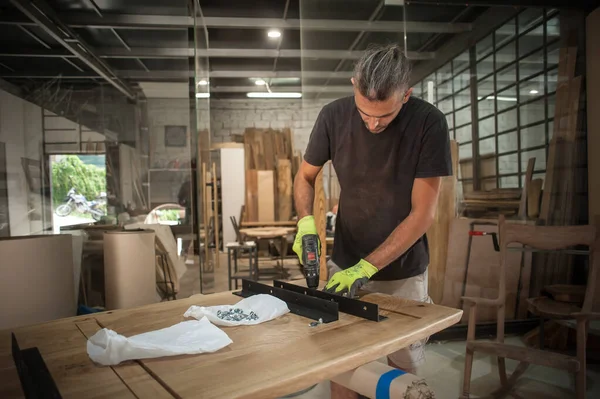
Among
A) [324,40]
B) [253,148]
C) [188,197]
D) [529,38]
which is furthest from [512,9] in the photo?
[253,148]

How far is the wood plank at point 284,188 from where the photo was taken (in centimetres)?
626

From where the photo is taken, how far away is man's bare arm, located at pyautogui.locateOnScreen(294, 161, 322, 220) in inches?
60.5

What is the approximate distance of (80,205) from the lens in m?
2.43

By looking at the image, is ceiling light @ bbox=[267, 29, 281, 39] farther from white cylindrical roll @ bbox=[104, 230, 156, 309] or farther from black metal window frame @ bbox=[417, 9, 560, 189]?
white cylindrical roll @ bbox=[104, 230, 156, 309]

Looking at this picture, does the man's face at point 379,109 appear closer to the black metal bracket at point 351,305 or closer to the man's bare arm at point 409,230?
the man's bare arm at point 409,230

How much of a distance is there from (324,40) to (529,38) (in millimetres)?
1417

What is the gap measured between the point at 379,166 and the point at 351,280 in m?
0.43

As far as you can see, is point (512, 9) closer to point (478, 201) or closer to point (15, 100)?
point (478, 201)

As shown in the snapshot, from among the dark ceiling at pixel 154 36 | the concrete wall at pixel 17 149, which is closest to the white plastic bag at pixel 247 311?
the concrete wall at pixel 17 149

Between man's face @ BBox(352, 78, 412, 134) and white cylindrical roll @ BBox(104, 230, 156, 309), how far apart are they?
137 cm

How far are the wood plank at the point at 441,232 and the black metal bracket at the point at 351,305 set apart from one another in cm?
193

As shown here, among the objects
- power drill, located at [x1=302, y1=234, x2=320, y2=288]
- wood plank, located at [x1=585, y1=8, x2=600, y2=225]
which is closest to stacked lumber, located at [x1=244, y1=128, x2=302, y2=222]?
wood plank, located at [x1=585, y1=8, x2=600, y2=225]

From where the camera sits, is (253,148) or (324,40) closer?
(324,40)

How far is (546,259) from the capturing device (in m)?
2.71
